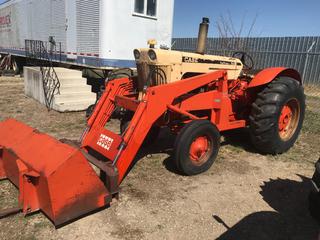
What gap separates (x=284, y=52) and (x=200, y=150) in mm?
13487

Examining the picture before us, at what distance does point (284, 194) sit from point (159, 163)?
1.80 meters

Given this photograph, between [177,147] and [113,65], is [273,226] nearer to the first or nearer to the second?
[177,147]

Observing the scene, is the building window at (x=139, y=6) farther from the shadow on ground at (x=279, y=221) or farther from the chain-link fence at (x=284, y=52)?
the chain-link fence at (x=284, y=52)

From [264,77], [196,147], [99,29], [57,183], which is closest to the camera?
[57,183]

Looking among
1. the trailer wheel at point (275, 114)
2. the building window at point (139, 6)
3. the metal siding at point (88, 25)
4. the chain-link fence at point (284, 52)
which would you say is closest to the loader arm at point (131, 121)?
the trailer wheel at point (275, 114)

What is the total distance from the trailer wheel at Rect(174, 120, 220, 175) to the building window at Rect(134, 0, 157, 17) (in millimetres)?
5425

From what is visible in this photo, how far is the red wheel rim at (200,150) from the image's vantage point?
173 inches

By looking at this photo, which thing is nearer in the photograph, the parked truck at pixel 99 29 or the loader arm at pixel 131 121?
the loader arm at pixel 131 121

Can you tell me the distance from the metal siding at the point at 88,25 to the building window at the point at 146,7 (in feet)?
3.45

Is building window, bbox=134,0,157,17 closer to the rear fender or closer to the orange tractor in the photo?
the orange tractor

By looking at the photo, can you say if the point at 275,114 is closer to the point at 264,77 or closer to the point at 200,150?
the point at 264,77

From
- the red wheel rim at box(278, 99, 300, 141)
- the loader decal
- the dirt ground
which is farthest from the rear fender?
the loader decal

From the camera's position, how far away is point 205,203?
3.84 m

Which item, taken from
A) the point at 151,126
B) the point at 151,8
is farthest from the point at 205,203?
the point at 151,8
